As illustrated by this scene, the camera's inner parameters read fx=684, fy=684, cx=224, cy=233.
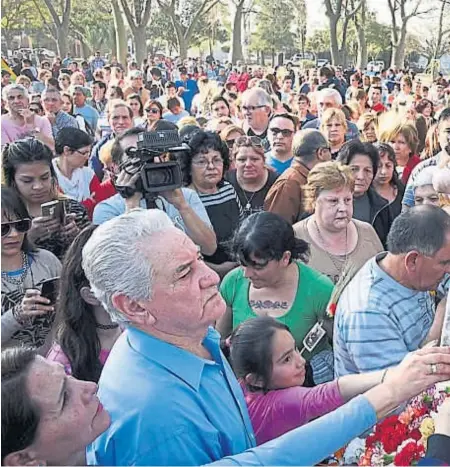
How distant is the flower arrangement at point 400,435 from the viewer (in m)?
1.81

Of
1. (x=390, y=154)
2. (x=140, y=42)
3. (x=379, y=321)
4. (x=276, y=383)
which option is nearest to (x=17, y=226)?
(x=276, y=383)

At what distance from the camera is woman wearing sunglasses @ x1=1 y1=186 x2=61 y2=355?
252 centimetres

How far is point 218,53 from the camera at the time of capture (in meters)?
58.7

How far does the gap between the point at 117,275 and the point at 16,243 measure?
4.41 feet

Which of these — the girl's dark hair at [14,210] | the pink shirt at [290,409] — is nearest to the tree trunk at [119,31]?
the girl's dark hair at [14,210]

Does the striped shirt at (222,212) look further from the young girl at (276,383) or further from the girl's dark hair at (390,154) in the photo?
the young girl at (276,383)

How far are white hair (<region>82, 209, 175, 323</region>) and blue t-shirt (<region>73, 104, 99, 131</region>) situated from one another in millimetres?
7421

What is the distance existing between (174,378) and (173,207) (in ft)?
6.01

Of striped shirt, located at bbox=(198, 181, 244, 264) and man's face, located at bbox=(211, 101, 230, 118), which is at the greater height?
man's face, located at bbox=(211, 101, 230, 118)

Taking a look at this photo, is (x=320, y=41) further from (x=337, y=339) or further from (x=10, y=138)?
(x=337, y=339)

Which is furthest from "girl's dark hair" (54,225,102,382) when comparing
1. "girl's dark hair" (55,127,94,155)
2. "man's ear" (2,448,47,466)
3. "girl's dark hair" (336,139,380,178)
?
"girl's dark hair" (55,127,94,155)

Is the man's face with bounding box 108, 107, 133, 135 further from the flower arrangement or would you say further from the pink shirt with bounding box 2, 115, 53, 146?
the flower arrangement

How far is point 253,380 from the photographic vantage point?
223cm

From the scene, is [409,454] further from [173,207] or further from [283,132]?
[283,132]
